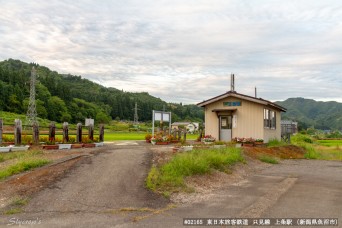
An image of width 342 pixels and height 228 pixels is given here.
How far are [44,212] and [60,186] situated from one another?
193cm

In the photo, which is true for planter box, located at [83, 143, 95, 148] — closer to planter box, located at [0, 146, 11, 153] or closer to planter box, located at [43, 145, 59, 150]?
planter box, located at [43, 145, 59, 150]

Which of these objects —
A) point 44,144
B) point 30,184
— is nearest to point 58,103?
point 44,144

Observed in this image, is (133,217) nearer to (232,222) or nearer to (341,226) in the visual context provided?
(232,222)

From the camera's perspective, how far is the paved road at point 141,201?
7.24m

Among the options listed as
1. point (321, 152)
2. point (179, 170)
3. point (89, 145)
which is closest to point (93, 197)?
point (179, 170)

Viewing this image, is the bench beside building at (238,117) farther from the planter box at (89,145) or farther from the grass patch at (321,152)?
the planter box at (89,145)

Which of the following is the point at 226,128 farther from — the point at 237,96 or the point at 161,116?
the point at 161,116

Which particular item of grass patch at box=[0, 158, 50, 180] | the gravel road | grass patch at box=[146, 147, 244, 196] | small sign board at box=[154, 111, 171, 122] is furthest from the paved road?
small sign board at box=[154, 111, 171, 122]

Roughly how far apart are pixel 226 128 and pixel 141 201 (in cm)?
1786

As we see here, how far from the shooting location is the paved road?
23.7 feet

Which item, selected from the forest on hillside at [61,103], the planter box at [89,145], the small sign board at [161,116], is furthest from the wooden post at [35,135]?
the forest on hillside at [61,103]

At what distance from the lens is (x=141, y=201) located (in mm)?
8586

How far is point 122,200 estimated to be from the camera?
28.1 ft

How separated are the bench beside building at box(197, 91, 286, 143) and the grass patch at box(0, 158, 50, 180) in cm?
1578
